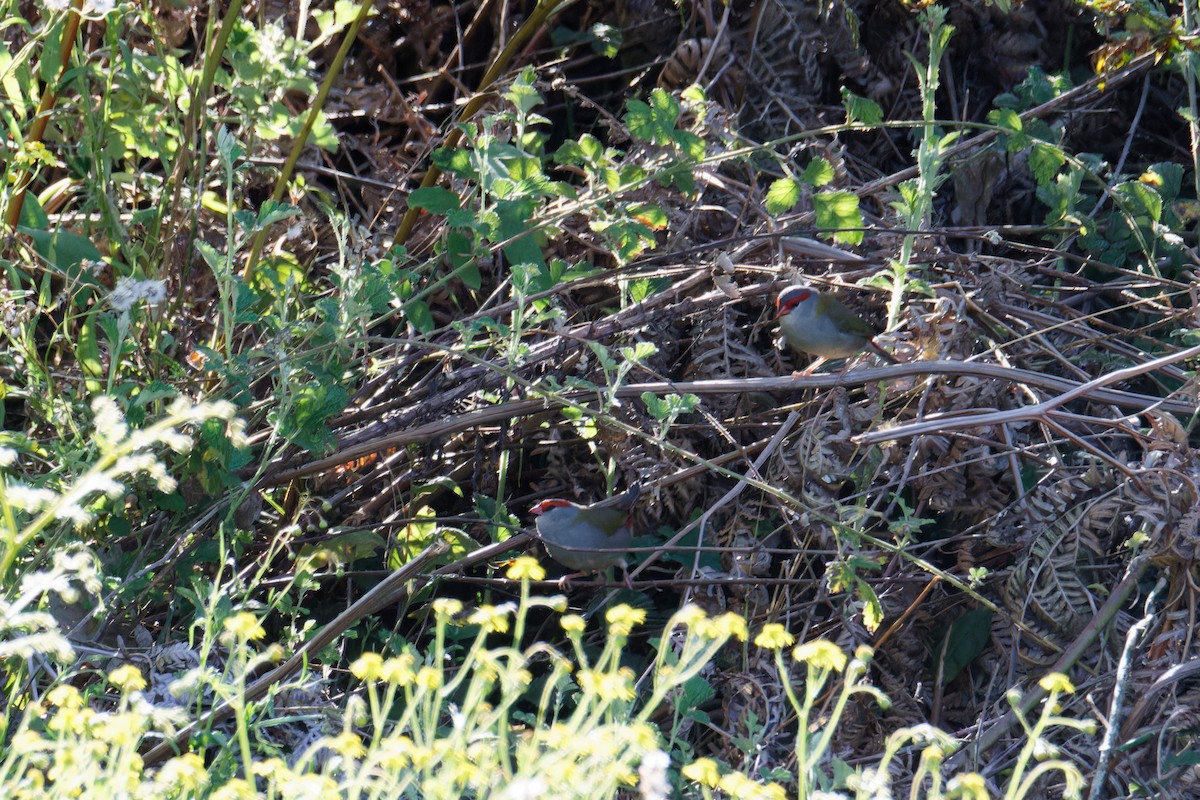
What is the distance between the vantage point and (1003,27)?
4.62 meters

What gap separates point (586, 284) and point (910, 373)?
0.97 m

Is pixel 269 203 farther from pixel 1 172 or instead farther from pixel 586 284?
pixel 1 172

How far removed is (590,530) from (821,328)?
89cm

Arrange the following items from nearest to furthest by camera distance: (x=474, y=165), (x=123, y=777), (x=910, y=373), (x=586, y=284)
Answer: (x=123, y=777) < (x=910, y=373) < (x=474, y=165) < (x=586, y=284)

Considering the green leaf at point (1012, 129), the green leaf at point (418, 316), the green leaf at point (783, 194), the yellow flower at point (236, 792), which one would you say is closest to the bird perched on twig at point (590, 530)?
the green leaf at point (418, 316)

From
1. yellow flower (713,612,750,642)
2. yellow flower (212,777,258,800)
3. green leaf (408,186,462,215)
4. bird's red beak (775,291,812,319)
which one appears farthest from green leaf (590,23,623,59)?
yellow flower (212,777,258,800)

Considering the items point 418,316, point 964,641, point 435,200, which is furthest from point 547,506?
point 964,641

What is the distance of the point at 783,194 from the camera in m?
3.05

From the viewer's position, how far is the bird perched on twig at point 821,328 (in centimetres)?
340

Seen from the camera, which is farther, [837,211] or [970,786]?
[837,211]

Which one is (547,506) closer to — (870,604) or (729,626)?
(870,604)

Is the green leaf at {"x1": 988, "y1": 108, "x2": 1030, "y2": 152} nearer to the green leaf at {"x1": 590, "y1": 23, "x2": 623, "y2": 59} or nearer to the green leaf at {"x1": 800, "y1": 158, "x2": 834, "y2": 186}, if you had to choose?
the green leaf at {"x1": 800, "y1": 158, "x2": 834, "y2": 186}

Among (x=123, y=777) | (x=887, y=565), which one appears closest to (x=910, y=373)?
(x=887, y=565)

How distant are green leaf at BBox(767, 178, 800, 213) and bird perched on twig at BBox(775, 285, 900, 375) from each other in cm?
35
